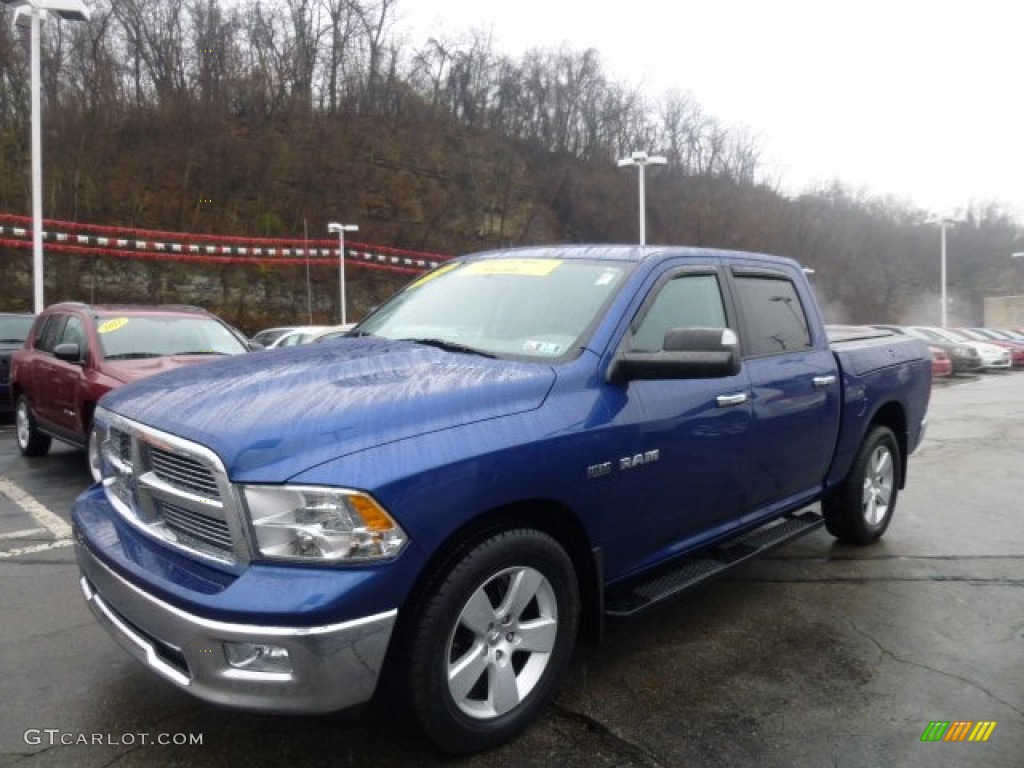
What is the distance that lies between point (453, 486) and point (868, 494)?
12.2 ft

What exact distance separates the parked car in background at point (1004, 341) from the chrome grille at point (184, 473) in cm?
3051

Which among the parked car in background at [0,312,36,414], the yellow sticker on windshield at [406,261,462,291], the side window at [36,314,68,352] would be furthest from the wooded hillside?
the yellow sticker on windshield at [406,261,462,291]

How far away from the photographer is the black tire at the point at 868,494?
5012 mm

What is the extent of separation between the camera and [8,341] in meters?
11.5

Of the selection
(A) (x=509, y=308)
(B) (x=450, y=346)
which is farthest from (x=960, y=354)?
(B) (x=450, y=346)

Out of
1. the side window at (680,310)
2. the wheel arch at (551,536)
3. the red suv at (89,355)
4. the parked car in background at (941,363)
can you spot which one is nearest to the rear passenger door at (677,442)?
the side window at (680,310)

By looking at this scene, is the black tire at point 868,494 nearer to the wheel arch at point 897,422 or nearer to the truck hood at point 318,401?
the wheel arch at point 897,422

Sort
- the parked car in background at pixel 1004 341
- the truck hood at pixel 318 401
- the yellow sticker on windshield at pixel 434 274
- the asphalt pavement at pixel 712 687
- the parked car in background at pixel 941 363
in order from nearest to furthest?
the truck hood at pixel 318 401, the asphalt pavement at pixel 712 687, the yellow sticker on windshield at pixel 434 274, the parked car in background at pixel 941 363, the parked car in background at pixel 1004 341

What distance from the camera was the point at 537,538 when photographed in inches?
110

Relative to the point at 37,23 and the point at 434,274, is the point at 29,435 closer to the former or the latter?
the point at 434,274

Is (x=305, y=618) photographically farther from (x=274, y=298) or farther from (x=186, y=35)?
(x=186, y=35)

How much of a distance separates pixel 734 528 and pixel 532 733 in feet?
4.92

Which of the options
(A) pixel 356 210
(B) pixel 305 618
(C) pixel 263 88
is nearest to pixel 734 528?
(B) pixel 305 618

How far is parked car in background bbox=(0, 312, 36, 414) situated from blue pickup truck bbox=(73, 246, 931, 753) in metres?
9.30
